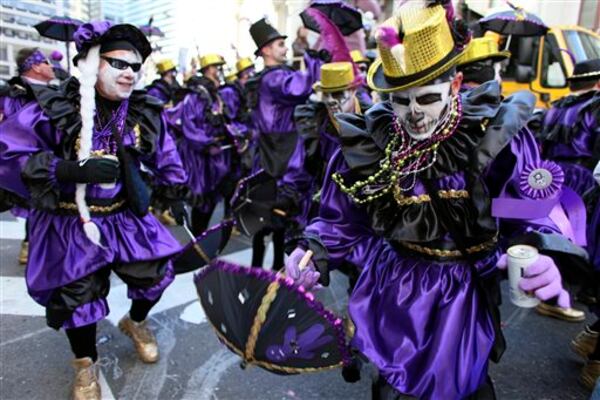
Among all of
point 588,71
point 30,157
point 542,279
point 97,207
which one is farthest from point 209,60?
point 542,279

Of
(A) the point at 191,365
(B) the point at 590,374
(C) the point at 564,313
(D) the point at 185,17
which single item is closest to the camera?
(B) the point at 590,374

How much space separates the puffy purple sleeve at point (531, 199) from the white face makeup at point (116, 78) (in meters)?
1.94

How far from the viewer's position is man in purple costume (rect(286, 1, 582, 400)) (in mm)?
1702

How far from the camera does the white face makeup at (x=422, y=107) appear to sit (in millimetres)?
1737

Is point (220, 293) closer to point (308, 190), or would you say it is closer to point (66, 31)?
point (308, 190)

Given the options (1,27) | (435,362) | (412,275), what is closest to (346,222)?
(412,275)

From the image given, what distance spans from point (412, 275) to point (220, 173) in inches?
165

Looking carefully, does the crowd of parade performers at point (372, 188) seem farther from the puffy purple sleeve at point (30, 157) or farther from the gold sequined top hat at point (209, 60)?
the gold sequined top hat at point (209, 60)

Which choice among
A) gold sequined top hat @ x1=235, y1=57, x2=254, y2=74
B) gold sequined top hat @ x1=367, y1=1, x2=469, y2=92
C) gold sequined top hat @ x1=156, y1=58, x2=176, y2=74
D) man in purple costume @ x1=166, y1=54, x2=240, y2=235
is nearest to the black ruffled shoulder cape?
gold sequined top hat @ x1=367, y1=1, x2=469, y2=92

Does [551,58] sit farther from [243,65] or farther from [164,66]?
[164,66]

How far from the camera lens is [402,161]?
6.06 feet

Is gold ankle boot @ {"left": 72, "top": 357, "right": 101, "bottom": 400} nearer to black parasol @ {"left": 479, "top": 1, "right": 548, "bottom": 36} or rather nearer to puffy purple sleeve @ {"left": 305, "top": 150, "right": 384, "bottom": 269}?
puffy purple sleeve @ {"left": 305, "top": 150, "right": 384, "bottom": 269}

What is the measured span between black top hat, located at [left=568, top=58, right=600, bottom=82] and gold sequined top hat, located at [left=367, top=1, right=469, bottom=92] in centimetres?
300

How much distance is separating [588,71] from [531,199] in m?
→ 3.10
